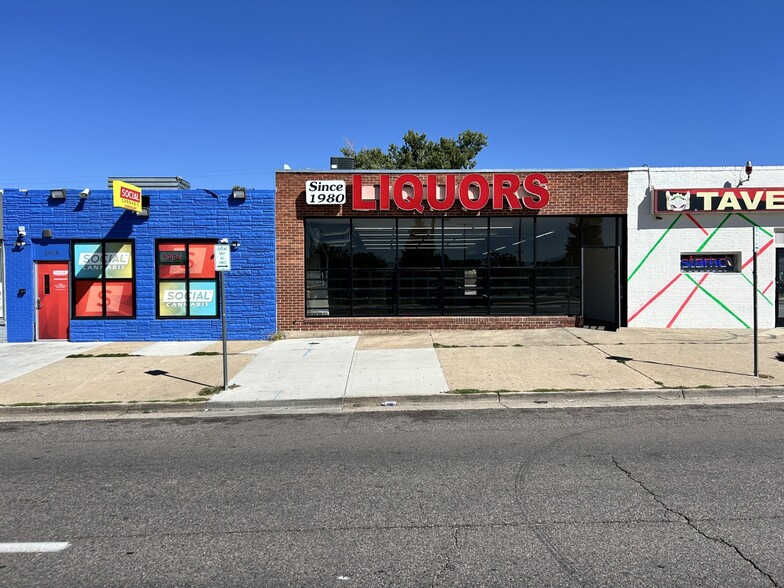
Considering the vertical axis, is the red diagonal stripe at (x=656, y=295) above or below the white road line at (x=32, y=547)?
above

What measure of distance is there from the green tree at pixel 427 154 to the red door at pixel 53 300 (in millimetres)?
26506

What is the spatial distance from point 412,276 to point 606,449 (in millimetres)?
9710

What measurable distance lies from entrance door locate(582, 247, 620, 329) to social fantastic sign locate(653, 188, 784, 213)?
1759 mm

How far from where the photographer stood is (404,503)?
14.6 feet

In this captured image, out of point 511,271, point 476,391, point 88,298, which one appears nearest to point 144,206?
point 88,298

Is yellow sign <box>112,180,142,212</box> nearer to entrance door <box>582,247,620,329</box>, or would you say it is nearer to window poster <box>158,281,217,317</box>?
window poster <box>158,281,217,317</box>

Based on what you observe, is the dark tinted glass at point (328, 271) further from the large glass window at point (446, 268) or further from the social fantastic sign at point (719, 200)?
the social fantastic sign at point (719, 200)

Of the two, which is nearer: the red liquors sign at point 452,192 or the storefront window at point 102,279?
the red liquors sign at point 452,192

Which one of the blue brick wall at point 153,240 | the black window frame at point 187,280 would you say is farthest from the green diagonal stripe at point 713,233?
the black window frame at point 187,280

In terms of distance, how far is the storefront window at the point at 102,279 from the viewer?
1441cm

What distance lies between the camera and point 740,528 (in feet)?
12.7

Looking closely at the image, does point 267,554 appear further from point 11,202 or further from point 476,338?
point 11,202

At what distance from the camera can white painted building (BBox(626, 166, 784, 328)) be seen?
47.3 feet

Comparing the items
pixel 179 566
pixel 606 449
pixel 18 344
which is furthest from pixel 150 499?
pixel 18 344
